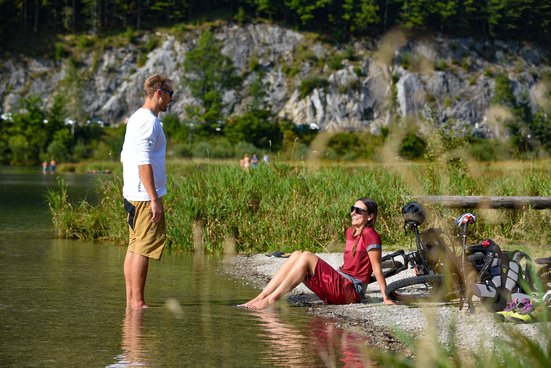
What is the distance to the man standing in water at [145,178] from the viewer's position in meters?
10.5

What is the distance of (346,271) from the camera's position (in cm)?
1144

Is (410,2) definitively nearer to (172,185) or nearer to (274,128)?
(274,128)

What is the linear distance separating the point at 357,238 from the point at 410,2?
13837cm

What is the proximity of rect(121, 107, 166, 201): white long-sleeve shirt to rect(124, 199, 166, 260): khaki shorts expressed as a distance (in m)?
0.09

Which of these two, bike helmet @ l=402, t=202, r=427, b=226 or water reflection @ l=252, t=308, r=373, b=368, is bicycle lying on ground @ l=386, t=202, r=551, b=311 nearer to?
bike helmet @ l=402, t=202, r=427, b=226

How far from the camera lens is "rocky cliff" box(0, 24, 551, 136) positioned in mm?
138250

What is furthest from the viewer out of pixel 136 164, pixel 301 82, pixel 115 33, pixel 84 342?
pixel 115 33

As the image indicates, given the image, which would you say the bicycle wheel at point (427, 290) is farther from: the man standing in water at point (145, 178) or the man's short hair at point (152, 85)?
the man's short hair at point (152, 85)

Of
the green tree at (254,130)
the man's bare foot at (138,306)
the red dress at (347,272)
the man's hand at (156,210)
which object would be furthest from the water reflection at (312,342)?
the green tree at (254,130)

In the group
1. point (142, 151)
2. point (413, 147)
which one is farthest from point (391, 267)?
point (413, 147)

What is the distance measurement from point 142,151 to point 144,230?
0.81 m

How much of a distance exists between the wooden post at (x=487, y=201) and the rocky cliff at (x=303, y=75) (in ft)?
378

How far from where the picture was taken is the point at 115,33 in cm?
15450

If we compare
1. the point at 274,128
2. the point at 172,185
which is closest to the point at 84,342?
the point at 172,185
